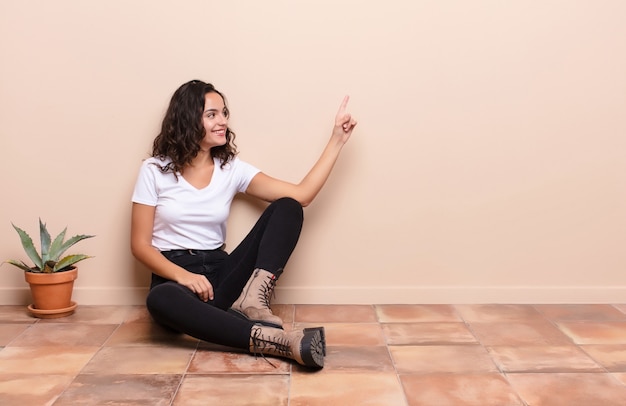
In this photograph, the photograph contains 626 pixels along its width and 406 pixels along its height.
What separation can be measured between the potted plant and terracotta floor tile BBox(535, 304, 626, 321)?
1.88 meters

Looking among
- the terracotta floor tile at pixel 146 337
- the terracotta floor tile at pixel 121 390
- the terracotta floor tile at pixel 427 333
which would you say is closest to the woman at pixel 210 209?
the terracotta floor tile at pixel 146 337

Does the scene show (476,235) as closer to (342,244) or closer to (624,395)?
(342,244)

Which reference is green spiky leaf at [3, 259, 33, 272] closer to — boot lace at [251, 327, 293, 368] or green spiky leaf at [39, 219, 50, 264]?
green spiky leaf at [39, 219, 50, 264]

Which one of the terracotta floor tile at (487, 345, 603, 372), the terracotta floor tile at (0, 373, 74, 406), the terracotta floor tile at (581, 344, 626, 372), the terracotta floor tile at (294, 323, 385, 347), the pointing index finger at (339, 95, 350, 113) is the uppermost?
the pointing index finger at (339, 95, 350, 113)

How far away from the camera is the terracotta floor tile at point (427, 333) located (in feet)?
8.84

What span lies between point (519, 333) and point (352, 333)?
62 cm

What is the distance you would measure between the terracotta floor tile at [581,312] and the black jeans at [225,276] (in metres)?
1.10

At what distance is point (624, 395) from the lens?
2.20m

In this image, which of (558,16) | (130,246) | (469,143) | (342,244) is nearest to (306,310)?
(342,244)

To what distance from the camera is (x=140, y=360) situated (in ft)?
8.15

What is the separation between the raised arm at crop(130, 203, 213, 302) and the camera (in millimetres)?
2698

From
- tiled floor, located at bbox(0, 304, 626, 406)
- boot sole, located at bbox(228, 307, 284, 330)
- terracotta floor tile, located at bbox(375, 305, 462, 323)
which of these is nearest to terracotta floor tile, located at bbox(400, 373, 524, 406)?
tiled floor, located at bbox(0, 304, 626, 406)

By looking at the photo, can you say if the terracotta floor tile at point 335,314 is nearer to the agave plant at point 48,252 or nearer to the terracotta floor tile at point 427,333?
the terracotta floor tile at point 427,333

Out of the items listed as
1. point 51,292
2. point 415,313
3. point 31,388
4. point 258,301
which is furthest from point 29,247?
point 415,313
